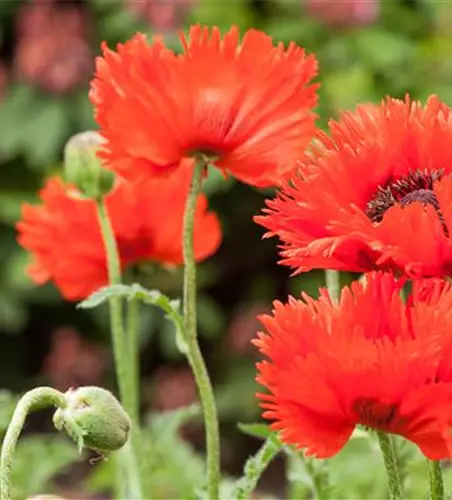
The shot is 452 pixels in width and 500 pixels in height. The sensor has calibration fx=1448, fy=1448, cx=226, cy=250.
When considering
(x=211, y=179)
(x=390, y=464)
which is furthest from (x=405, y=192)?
(x=211, y=179)

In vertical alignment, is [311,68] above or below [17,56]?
below

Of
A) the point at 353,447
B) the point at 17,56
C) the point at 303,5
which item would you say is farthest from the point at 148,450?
the point at 17,56

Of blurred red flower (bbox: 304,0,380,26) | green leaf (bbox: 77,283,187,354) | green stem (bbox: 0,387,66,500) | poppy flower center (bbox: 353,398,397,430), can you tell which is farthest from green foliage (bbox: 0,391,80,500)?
blurred red flower (bbox: 304,0,380,26)

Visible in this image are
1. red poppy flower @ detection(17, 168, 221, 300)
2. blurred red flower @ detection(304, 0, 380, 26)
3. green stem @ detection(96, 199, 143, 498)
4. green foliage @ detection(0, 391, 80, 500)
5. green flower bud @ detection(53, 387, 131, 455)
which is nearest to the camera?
green flower bud @ detection(53, 387, 131, 455)

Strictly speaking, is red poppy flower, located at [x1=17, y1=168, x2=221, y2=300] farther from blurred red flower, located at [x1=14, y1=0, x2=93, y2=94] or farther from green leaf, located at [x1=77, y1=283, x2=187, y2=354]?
blurred red flower, located at [x1=14, y1=0, x2=93, y2=94]

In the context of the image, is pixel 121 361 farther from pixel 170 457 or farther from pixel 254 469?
pixel 170 457

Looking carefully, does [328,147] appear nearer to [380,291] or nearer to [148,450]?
[380,291]
